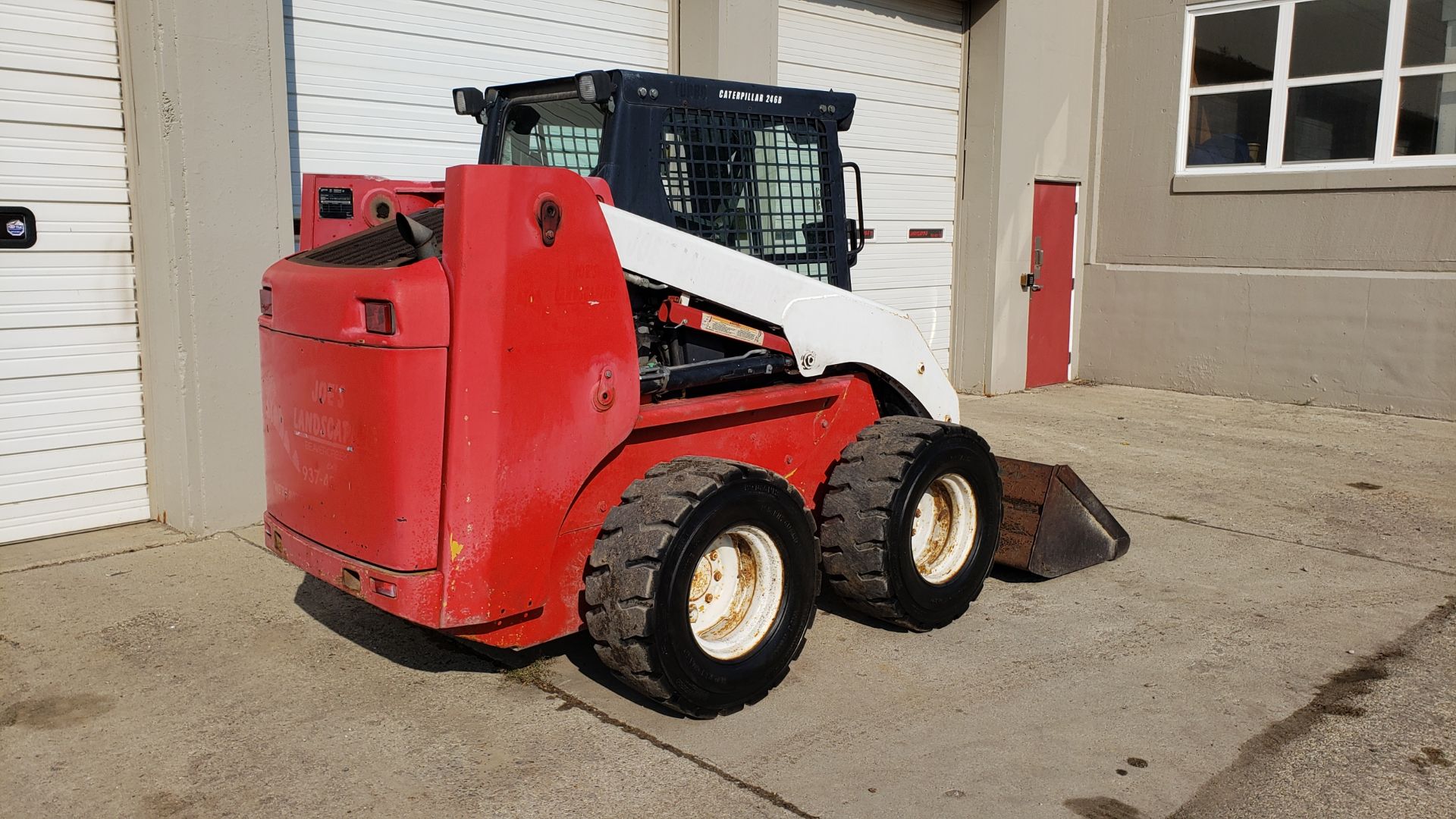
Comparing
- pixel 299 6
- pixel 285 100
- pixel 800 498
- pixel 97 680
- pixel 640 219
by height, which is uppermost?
pixel 299 6

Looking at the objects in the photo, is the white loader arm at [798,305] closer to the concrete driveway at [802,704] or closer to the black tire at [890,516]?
the black tire at [890,516]

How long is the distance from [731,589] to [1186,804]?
1714mm

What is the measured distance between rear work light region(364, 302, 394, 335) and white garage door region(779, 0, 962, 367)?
22.6ft

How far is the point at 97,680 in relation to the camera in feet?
15.0

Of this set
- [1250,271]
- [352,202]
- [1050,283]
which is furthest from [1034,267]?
[352,202]

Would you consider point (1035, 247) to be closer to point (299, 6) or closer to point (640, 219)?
point (299, 6)

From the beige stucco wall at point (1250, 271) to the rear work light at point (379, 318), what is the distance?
32.2 feet

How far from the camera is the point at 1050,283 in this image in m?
12.5

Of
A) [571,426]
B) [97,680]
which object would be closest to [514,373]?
[571,426]

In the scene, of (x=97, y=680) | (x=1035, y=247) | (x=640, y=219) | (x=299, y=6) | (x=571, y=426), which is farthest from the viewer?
(x=1035, y=247)

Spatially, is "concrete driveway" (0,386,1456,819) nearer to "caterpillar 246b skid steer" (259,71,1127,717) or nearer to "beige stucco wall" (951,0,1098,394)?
"caterpillar 246b skid steer" (259,71,1127,717)

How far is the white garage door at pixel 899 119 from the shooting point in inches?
407

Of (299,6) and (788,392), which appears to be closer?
(788,392)

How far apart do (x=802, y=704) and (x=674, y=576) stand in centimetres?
85
